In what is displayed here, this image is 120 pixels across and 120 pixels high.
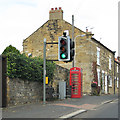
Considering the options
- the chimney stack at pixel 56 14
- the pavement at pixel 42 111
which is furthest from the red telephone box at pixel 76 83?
the chimney stack at pixel 56 14

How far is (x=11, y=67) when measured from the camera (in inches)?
502

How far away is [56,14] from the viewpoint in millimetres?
28125

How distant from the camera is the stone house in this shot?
88.3 feet

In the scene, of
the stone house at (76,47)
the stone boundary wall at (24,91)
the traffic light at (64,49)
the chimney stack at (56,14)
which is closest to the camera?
the traffic light at (64,49)

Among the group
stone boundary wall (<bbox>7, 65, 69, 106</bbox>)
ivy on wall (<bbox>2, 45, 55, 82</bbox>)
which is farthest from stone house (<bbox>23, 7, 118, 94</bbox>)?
ivy on wall (<bbox>2, 45, 55, 82</bbox>)

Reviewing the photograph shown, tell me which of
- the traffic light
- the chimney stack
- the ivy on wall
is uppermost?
the chimney stack

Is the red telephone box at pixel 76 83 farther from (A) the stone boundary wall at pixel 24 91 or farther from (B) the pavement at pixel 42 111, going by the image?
(B) the pavement at pixel 42 111

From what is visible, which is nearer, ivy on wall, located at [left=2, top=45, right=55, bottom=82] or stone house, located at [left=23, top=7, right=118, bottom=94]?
ivy on wall, located at [left=2, top=45, right=55, bottom=82]

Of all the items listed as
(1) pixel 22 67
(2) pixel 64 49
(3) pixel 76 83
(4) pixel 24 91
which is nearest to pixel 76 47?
(3) pixel 76 83

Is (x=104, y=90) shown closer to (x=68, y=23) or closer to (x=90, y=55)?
(x=90, y=55)

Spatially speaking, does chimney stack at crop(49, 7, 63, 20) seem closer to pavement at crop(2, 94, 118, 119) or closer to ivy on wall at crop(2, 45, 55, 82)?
ivy on wall at crop(2, 45, 55, 82)

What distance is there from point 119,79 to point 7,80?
32.4 m

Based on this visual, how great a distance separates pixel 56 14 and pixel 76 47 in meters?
4.76

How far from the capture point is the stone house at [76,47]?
26.9 meters
